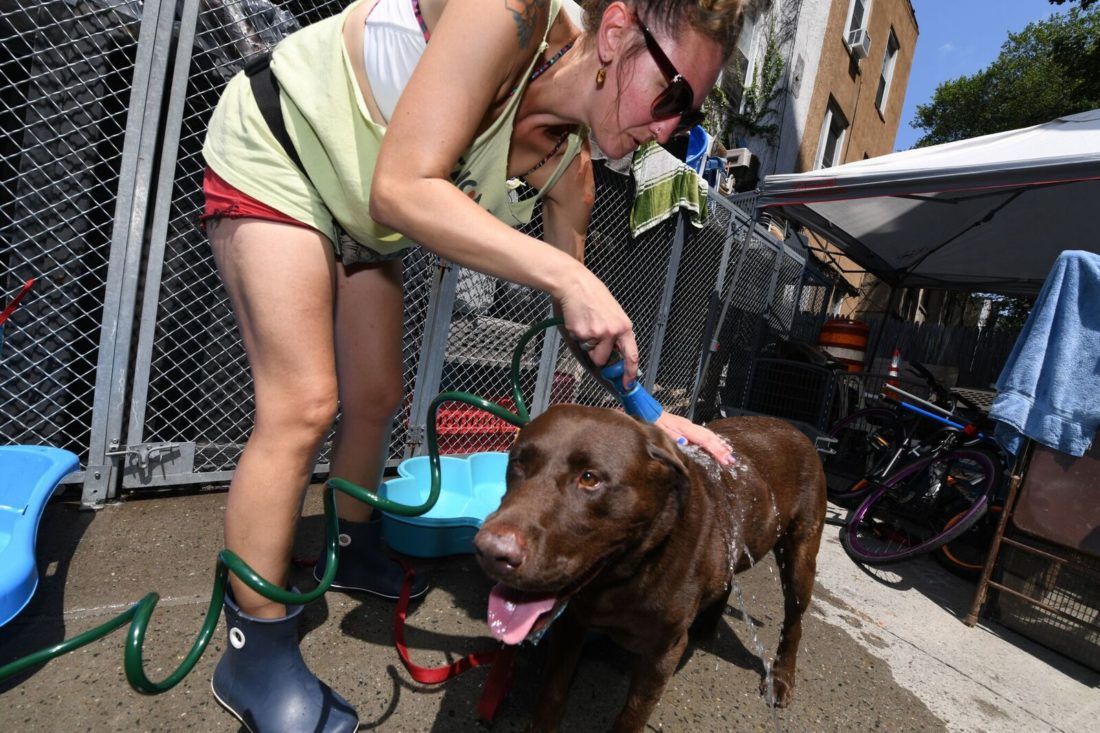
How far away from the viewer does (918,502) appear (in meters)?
4.55

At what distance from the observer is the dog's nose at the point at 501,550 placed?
4.12ft

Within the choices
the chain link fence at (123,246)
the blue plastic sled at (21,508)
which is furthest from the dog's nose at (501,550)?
the chain link fence at (123,246)

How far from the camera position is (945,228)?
7.82m

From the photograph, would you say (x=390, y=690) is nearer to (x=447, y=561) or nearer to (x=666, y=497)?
(x=447, y=561)

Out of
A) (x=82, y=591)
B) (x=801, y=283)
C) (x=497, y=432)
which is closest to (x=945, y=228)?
(x=801, y=283)

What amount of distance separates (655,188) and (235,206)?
446 cm

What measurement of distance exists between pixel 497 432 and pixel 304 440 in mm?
2970

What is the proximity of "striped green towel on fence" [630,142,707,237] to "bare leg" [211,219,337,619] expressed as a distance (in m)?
4.17

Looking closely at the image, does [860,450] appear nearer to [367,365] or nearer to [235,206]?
[367,365]

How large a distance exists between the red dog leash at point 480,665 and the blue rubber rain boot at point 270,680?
361mm

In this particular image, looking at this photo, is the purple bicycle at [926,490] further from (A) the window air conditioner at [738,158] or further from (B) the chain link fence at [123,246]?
(A) the window air conditioner at [738,158]

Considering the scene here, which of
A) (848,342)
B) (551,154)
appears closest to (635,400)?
(551,154)

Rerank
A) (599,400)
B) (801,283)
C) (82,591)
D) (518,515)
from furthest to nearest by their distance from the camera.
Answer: (801,283)
(599,400)
(82,591)
(518,515)

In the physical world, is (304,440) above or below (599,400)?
above
